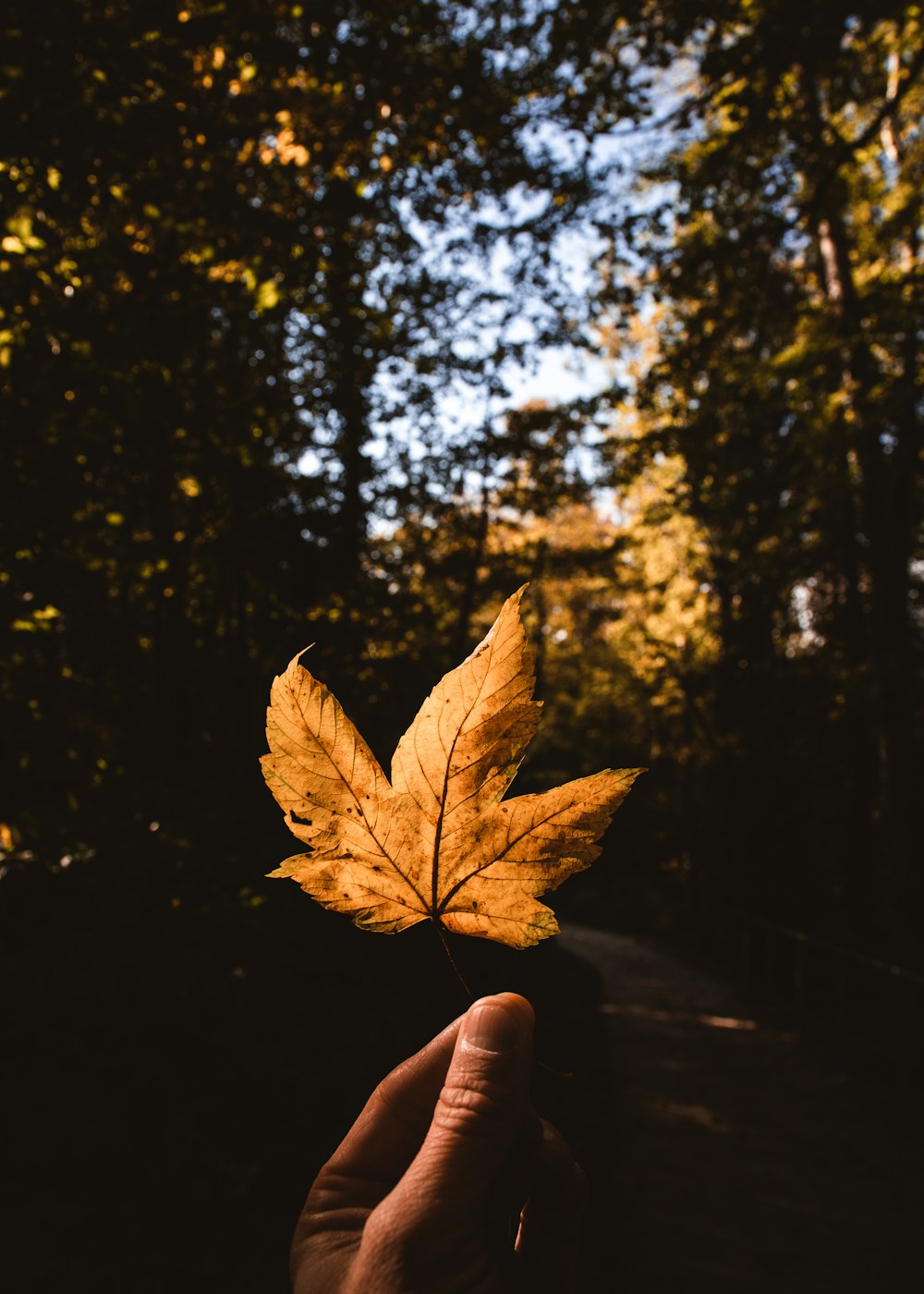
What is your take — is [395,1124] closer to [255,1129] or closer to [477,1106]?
[477,1106]

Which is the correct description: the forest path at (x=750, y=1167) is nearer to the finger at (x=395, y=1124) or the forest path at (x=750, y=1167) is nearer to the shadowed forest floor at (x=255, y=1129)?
the shadowed forest floor at (x=255, y=1129)

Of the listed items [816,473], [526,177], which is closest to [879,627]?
[816,473]

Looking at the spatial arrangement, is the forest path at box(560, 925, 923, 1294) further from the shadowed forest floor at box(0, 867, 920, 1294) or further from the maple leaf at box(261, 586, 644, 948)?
the maple leaf at box(261, 586, 644, 948)

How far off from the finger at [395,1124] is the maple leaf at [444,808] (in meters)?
0.24

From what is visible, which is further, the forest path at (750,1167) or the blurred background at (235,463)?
the forest path at (750,1167)

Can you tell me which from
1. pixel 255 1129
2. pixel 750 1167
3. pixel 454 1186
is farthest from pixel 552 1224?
pixel 750 1167

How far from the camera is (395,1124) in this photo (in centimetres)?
102

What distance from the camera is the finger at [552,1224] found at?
1.02 metres

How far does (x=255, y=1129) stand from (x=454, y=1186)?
331cm

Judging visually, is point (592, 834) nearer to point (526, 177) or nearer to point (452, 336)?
point (526, 177)

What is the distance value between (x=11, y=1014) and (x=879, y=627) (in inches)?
394

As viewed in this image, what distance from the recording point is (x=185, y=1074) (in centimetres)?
338

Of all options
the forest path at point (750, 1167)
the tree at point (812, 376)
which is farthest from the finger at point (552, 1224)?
the tree at point (812, 376)

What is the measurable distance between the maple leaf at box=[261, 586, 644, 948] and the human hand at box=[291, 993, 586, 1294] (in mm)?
176
